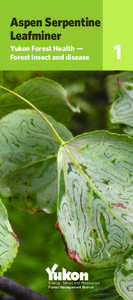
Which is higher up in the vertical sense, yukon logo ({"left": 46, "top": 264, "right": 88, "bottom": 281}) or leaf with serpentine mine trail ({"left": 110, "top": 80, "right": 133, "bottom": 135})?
leaf with serpentine mine trail ({"left": 110, "top": 80, "right": 133, "bottom": 135})

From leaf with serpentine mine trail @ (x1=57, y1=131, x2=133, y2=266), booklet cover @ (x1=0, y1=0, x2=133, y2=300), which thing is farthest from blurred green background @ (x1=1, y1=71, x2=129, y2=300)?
leaf with serpentine mine trail @ (x1=57, y1=131, x2=133, y2=266)

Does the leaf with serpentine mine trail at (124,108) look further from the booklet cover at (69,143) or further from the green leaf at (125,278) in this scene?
the green leaf at (125,278)

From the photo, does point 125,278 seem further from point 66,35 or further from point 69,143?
point 66,35

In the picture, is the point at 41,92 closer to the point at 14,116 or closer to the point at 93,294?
the point at 14,116

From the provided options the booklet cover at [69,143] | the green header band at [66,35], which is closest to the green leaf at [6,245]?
the booklet cover at [69,143]

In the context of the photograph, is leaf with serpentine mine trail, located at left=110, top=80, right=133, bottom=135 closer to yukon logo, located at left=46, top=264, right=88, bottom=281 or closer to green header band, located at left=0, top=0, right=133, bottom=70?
green header band, located at left=0, top=0, right=133, bottom=70

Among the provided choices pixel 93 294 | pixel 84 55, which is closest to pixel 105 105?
pixel 84 55

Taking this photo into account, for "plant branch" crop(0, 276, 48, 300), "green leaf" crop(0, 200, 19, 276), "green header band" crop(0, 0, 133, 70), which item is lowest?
"plant branch" crop(0, 276, 48, 300)

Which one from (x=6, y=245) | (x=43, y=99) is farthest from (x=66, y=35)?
(x=6, y=245)
